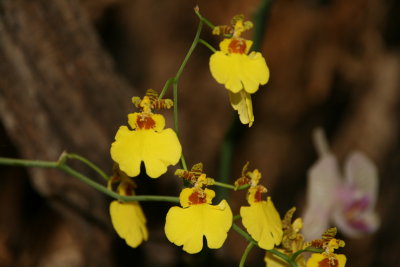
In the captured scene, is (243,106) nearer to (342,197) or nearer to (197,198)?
(197,198)

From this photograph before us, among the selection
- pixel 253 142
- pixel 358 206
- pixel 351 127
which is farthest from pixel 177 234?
pixel 351 127

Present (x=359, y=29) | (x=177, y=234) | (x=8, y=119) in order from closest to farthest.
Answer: (x=177, y=234) → (x=8, y=119) → (x=359, y=29)

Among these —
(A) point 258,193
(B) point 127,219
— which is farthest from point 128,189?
(A) point 258,193

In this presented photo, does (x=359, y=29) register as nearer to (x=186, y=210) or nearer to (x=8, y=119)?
(x=8, y=119)

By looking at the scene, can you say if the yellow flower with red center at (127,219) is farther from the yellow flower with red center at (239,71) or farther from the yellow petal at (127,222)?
the yellow flower with red center at (239,71)

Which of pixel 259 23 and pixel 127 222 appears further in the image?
pixel 259 23

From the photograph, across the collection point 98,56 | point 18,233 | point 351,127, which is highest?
Answer: point 351,127

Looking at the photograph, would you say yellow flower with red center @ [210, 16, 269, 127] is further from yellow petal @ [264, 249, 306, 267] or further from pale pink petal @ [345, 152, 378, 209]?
pale pink petal @ [345, 152, 378, 209]
